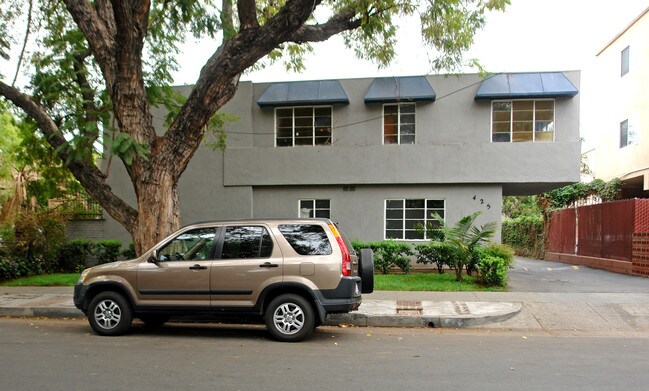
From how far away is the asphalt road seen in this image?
16.7ft

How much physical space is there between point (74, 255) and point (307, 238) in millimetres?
11087

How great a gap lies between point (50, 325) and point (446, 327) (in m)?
6.70

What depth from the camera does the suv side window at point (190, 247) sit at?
737cm

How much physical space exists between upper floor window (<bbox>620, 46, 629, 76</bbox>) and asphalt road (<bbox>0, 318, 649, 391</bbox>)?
1722cm

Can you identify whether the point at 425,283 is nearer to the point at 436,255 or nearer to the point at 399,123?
the point at 436,255

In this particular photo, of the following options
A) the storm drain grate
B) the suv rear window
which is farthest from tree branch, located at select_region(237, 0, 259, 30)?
the storm drain grate

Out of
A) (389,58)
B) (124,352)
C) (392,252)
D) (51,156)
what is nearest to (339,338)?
(124,352)

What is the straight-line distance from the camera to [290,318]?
22.9 ft

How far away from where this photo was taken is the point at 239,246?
23.9 ft

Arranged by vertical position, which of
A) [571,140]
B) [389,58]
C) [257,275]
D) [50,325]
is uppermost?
[389,58]

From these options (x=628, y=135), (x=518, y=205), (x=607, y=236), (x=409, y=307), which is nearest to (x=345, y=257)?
(x=409, y=307)

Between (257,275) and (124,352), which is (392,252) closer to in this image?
(257,275)

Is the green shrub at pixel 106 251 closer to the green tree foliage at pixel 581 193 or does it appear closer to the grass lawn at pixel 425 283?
the grass lawn at pixel 425 283

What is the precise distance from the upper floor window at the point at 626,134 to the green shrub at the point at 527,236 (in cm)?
472
